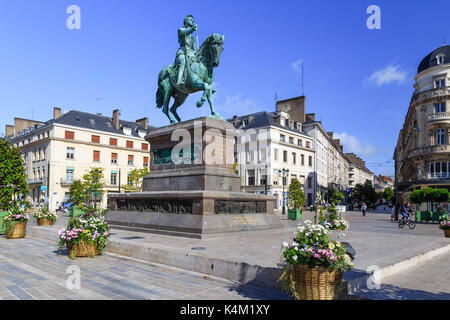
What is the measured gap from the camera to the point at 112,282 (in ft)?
19.4

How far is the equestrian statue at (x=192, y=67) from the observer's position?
13484mm

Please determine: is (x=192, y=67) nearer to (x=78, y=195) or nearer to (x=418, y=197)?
(x=78, y=195)

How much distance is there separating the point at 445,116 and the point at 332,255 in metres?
46.2

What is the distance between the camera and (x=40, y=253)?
9.14m

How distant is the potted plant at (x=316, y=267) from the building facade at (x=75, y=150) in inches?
1850

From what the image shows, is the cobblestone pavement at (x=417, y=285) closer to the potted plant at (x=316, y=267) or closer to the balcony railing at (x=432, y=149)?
the potted plant at (x=316, y=267)

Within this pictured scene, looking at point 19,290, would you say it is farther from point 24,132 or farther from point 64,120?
point 24,132

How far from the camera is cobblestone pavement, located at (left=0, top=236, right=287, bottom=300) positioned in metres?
5.13

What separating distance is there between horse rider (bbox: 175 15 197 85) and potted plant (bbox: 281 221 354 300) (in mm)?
10927

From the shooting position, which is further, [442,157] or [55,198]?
[55,198]

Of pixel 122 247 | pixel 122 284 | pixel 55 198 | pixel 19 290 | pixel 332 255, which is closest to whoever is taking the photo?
pixel 332 255

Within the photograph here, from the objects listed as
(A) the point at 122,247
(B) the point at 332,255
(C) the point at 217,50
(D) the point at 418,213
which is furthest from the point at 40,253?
(D) the point at 418,213

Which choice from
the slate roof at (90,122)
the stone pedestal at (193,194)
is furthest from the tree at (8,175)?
the slate roof at (90,122)

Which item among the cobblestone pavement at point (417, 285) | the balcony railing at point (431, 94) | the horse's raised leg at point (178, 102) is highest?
the balcony railing at point (431, 94)
